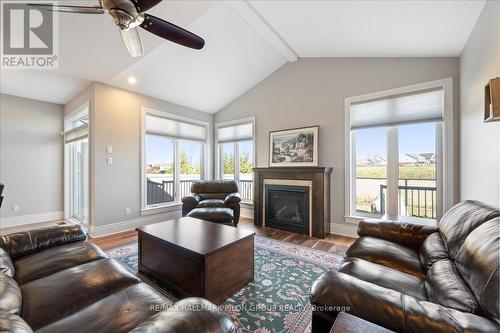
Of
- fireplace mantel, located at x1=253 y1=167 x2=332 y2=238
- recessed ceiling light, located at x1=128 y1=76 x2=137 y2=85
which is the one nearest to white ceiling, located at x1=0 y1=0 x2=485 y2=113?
recessed ceiling light, located at x1=128 y1=76 x2=137 y2=85

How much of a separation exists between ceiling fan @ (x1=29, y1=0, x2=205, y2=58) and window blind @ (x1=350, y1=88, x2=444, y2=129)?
2.76 meters

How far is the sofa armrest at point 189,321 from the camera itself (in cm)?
72

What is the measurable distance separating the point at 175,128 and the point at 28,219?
3385 millimetres

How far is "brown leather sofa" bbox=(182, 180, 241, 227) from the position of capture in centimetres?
331

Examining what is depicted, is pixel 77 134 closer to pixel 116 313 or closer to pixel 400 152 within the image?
pixel 116 313

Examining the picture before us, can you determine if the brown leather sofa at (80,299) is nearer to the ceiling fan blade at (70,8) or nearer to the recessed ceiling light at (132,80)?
the ceiling fan blade at (70,8)

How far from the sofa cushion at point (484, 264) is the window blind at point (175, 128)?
4.56 metres

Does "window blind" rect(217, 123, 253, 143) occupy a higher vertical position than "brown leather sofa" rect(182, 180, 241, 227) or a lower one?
higher

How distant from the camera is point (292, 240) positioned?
335 cm

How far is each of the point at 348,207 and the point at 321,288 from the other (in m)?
2.84

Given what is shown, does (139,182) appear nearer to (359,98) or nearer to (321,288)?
(321,288)

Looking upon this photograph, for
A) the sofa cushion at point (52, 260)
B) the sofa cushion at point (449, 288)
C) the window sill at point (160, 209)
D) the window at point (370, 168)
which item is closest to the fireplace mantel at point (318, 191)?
the window at point (370, 168)

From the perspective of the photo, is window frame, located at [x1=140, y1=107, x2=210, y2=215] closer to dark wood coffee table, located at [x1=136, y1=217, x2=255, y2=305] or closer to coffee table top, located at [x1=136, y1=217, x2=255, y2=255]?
coffee table top, located at [x1=136, y1=217, x2=255, y2=255]

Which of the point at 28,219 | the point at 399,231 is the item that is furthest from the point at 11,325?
the point at 28,219
